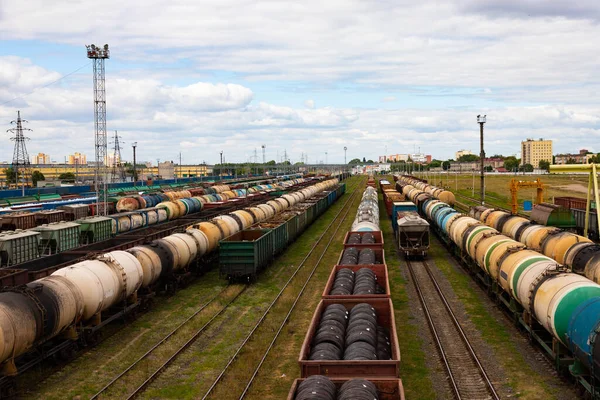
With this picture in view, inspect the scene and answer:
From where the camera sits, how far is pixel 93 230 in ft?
128

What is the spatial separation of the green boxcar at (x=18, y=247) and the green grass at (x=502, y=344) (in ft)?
82.5

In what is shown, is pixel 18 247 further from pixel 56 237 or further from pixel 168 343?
pixel 168 343

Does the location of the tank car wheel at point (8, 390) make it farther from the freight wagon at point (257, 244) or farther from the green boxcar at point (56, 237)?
the green boxcar at point (56, 237)

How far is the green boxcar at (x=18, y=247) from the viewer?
3089 centimetres

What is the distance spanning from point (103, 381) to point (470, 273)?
74.1ft

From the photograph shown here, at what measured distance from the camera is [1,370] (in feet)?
51.3

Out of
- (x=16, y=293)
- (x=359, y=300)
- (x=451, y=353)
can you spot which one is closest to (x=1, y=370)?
(x=16, y=293)

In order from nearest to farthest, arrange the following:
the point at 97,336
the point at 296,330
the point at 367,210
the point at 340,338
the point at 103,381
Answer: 1. the point at 340,338
2. the point at 103,381
3. the point at 97,336
4. the point at 296,330
5. the point at 367,210

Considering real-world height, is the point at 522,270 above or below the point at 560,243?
below

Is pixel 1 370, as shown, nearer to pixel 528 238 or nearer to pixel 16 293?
pixel 16 293

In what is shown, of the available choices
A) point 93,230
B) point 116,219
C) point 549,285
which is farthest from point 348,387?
point 116,219

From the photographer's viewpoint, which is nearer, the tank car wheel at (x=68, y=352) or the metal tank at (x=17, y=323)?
the metal tank at (x=17, y=323)

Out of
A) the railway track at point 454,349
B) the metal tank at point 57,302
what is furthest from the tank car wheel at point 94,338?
the railway track at point 454,349

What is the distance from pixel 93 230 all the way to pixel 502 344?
29.4 m
